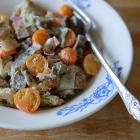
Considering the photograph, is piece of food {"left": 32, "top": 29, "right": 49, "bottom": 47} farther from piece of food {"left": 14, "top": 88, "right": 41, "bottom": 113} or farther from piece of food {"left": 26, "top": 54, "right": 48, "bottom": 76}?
piece of food {"left": 14, "top": 88, "right": 41, "bottom": 113}

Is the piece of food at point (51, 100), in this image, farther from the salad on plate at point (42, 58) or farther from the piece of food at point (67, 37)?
the piece of food at point (67, 37)

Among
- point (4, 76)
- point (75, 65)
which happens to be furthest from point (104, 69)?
point (4, 76)

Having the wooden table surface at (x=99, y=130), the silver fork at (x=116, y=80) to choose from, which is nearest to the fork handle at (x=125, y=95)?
the silver fork at (x=116, y=80)

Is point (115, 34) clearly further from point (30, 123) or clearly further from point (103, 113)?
point (30, 123)

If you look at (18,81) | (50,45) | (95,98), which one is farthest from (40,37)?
(95,98)

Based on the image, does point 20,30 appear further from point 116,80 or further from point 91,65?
point 116,80

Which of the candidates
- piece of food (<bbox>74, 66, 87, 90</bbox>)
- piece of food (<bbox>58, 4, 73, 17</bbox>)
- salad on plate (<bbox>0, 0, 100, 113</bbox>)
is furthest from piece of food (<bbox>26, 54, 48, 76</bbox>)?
piece of food (<bbox>58, 4, 73, 17</bbox>)
